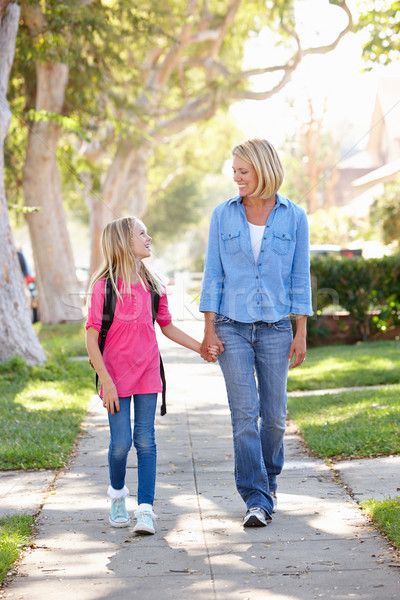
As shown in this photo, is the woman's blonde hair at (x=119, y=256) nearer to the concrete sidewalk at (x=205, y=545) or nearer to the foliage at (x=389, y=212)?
the concrete sidewalk at (x=205, y=545)

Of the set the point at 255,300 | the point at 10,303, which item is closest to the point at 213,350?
the point at 255,300

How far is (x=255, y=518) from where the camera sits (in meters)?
4.31

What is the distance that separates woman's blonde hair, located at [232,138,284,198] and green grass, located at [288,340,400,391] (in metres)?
5.26

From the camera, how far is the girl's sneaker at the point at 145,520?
424 centimetres

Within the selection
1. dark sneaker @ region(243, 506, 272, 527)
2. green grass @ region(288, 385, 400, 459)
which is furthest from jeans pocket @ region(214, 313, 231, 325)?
green grass @ region(288, 385, 400, 459)

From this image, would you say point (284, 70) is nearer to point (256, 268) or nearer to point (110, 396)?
point (256, 268)

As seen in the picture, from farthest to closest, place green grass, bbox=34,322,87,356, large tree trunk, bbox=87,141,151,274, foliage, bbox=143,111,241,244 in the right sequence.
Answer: foliage, bbox=143,111,241,244
large tree trunk, bbox=87,141,151,274
green grass, bbox=34,322,87,356

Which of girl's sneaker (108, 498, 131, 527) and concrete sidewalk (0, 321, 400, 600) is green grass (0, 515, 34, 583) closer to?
concrete sidewalk (0, 321, 400, 600)

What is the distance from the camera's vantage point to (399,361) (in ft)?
35.0

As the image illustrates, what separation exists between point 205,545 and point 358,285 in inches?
386

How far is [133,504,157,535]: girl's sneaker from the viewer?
4238 millimetres

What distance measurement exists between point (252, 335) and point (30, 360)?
20.7 feet

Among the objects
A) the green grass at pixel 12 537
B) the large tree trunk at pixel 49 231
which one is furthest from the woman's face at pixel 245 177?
the large tree trunk at pixel 49 231

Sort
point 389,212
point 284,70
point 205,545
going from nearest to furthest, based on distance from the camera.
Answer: point 205,545 < point 284,70 < point 389,212
